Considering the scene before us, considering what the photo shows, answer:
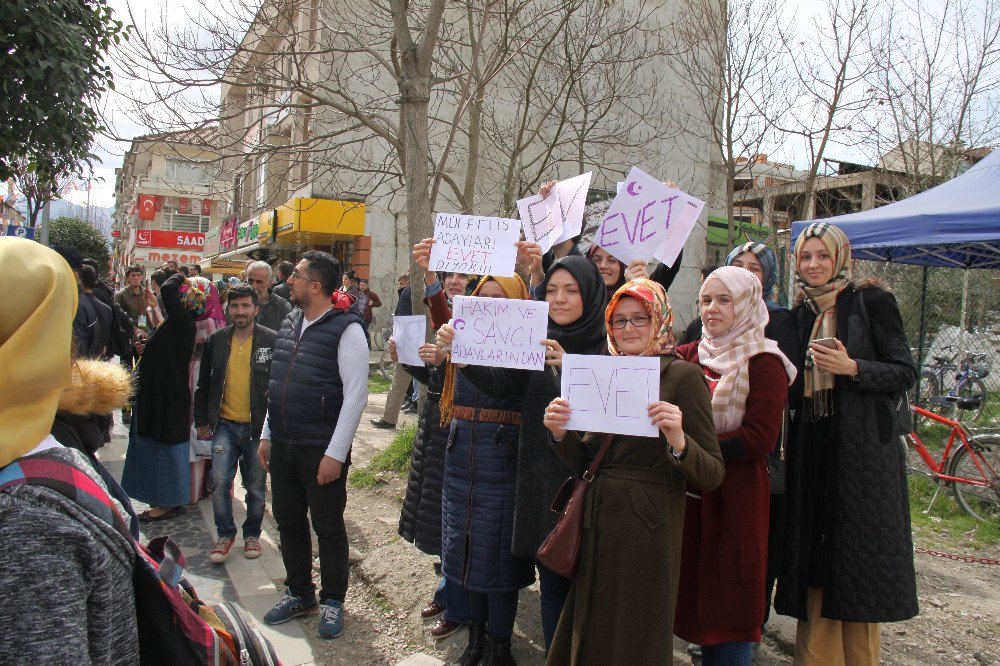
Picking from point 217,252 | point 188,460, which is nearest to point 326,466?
point 188,460

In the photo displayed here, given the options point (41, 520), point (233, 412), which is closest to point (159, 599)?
point (41, 520)

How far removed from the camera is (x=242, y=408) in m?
5.08

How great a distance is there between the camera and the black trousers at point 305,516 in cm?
394

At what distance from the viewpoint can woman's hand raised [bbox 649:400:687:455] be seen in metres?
2.30

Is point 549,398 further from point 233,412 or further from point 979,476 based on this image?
point 979,476

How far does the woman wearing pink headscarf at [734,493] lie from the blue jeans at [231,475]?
11.0 ft

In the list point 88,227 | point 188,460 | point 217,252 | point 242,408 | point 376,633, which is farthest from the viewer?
point 88,227

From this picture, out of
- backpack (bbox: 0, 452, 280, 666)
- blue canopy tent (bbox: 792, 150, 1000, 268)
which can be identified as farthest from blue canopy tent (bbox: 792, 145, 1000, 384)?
backpack (bbox: 0, 452, 280, 666)

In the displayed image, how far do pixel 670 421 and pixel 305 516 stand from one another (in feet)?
8.73

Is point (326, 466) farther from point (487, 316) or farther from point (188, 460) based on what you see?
point (188, 460)

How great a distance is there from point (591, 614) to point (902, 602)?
4.96ft

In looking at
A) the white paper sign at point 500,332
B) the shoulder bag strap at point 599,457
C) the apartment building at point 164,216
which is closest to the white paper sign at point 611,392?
the shoulder bag strap at point 599,457

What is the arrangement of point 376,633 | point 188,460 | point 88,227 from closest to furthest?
point 376,633, point 188,460, point 88,227

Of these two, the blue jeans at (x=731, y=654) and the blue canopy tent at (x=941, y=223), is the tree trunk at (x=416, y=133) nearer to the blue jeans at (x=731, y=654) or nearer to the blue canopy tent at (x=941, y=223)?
the blue canopy tent at (x=941, y=223)
